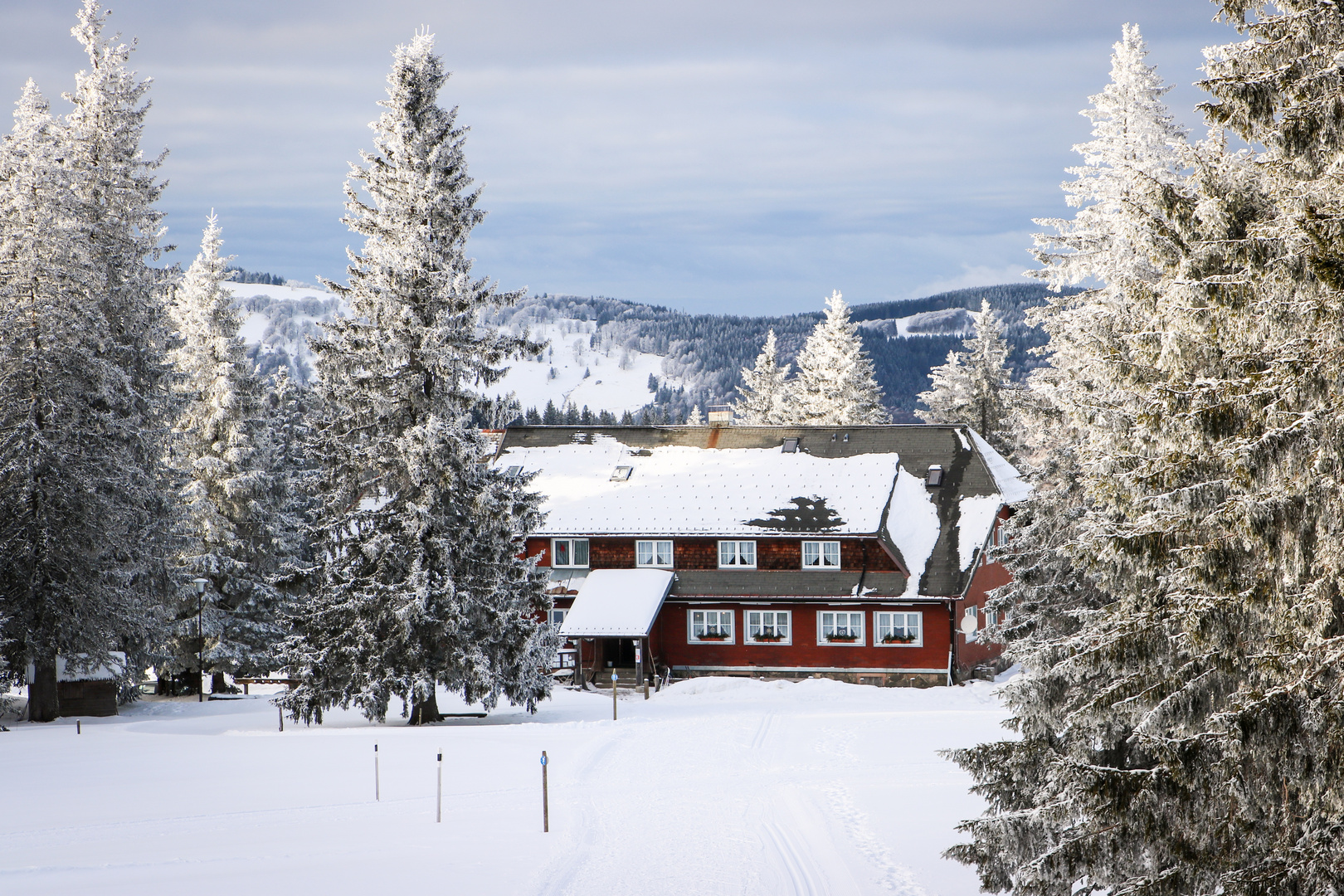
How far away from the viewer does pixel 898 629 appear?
135 ft

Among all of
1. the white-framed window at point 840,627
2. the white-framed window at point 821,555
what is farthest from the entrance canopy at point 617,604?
the white-framed window at point 840,627

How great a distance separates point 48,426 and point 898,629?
27661 millimetres

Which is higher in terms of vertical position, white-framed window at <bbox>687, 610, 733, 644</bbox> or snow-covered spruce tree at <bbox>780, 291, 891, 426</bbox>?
snow-covered spruce tree at <bbox>780, 291, 891, 426</bbox>

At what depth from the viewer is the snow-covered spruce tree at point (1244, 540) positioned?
26.0 feet

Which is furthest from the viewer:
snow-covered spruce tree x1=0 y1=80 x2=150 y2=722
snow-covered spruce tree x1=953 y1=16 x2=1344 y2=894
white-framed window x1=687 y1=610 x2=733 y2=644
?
white-framed window x1=687 y1=610 x2=733 y2=644

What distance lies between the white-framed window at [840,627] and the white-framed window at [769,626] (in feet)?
3.68

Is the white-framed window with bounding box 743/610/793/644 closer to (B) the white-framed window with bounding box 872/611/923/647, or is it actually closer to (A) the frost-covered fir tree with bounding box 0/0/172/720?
(B) the white-framed window with bounding box 872/611/923/647

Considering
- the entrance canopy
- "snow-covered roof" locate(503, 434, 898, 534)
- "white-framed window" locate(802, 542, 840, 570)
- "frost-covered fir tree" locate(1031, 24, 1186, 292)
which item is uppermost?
"frost-covered fir tree" locate(1031, 24, 1186, 292)

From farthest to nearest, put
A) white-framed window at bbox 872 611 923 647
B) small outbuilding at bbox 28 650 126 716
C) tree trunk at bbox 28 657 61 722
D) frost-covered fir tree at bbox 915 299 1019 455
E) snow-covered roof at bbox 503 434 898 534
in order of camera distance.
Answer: frost-covered fir tree at bbox 915 299 1019 455 < snow-covered roof at bbox 503 434 898 534 < white-framed window at bbox 872 611 923 647 < small outbuilding at bbox 28 650 126 716 < tree trunk at bbox 28 657 61 722

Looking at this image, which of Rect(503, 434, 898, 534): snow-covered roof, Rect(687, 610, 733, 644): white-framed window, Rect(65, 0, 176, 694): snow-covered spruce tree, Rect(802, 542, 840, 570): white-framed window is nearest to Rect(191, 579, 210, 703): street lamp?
Rect(65, 0, 176, 694): snow-covered spruce tree

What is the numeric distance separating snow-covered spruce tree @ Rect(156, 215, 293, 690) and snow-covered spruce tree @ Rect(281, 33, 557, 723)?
40.5 ft

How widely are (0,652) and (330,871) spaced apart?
2057 cm

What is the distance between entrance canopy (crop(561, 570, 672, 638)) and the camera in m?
39.8

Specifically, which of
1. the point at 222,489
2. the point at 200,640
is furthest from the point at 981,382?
the point at 200,640
